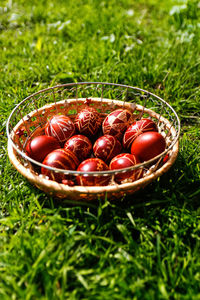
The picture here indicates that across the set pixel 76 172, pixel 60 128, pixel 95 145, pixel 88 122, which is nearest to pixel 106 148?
pixel 95 145

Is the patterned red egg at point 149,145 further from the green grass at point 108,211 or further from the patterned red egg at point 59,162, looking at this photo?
the patterned red egg at point 59,162

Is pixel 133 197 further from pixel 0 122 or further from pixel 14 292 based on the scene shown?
pixel 0 122

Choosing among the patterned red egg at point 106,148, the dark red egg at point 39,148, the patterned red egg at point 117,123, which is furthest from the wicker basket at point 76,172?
the patterned red egg at point 106,148

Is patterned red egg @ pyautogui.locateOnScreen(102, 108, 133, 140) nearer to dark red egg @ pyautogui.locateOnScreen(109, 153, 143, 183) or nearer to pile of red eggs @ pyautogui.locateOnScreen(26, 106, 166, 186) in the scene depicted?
pile of red eggs @ pyautogui.locateOnScreen(26, 106, 166, 186)

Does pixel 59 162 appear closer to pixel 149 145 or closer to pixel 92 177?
pixel 92 177

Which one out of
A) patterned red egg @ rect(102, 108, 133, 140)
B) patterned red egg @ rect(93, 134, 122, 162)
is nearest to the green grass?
patterned red egg @ rect(93, 134, 122, 162)

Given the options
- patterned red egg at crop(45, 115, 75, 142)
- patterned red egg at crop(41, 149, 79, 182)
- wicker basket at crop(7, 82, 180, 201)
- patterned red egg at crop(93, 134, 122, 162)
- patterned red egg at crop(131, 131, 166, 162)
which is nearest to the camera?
wicker basket at crop(7, 82, 180, 201)
